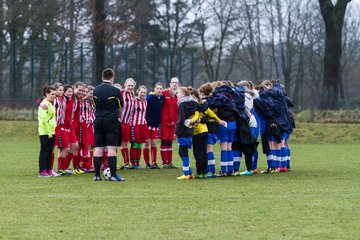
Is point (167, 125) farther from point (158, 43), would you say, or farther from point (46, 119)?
point (158, 43)

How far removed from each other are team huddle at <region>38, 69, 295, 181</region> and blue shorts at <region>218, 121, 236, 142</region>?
0.02 m

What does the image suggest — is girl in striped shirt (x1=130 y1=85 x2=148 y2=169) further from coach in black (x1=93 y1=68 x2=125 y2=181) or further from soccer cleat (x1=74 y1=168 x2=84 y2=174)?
coach in black (x1=93 y1=68 x2=125 y2=181)

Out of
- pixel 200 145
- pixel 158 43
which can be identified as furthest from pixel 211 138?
pixel 158 43

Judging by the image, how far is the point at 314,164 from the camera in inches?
834

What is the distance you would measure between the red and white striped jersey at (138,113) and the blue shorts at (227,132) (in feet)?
9.71

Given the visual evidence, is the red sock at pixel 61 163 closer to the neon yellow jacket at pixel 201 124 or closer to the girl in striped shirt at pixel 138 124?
the girl in striped shirt at pixel 138 124

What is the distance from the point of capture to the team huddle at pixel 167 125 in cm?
1614

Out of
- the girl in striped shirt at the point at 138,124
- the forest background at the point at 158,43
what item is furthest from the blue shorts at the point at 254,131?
the forest background at the point at 158,43

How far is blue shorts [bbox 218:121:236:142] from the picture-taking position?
1712 centimetres

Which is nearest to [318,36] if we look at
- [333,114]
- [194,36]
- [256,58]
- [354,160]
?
[256,58]

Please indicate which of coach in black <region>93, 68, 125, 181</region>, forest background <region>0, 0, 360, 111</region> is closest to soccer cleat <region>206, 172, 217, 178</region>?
coach in black <region>93, 68, 125, 181</region>

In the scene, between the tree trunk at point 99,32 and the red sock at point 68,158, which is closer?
the red sock at point 68,158

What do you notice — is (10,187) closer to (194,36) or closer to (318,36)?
(194,36)

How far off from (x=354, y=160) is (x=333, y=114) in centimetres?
1702
